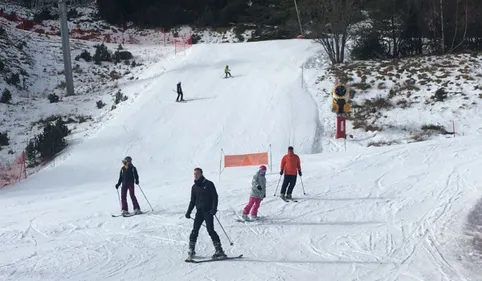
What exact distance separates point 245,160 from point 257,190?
5799mm

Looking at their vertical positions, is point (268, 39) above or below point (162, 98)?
above

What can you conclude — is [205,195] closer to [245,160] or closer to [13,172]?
[245,160]

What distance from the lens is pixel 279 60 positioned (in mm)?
34875

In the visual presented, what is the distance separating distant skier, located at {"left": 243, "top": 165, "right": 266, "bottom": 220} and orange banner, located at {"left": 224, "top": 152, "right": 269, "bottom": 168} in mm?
5345

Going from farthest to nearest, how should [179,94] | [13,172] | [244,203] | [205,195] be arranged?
[179,94] → [13,172] → [244,203] → [205,195]

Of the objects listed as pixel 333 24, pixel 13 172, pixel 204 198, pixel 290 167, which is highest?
pixel 333 24

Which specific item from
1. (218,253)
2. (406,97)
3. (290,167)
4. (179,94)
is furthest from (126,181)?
(406,97)

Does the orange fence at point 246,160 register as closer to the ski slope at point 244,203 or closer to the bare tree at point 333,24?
the ski slope at point 244,203

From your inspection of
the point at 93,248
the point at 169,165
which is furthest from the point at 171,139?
the point at 93,248

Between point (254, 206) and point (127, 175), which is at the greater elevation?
point (127, 175)

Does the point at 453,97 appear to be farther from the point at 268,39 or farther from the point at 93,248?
the point at 268,39

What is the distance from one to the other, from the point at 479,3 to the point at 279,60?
12801mm

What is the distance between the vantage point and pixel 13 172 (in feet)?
69.6


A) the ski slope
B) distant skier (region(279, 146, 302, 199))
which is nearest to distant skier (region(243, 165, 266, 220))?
the ski slope
